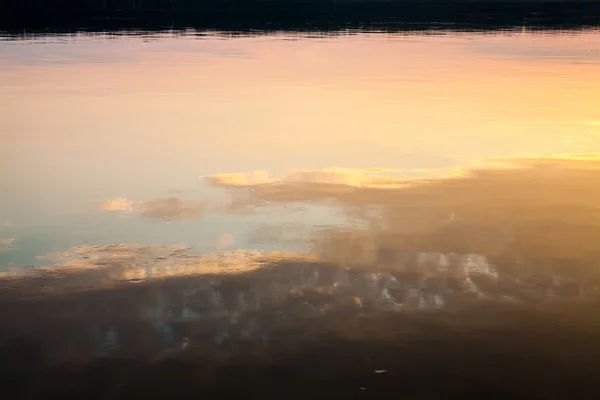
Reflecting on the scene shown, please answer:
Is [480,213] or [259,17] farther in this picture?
[259,17]

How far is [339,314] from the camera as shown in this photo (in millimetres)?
7746

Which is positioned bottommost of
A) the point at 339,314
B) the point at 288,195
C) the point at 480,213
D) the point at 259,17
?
the point at 339,314

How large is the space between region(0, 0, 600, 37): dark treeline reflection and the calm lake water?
25.6m

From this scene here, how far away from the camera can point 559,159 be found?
46.2 feet

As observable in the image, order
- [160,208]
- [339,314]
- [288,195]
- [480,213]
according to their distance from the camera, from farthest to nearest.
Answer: [288,195]
[160,208]
[480,213]
[339,314]

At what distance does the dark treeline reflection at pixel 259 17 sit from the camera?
49.9 m

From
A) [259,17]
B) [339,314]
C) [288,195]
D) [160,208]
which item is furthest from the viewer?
[259,17]

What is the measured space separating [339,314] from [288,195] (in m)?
4.15

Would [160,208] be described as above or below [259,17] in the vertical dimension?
below

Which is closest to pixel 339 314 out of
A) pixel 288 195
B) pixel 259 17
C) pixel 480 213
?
pixel 480 213

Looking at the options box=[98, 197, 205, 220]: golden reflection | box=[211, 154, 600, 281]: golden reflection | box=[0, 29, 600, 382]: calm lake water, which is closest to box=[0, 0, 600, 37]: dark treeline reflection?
box=[0, 29, 600, 382]: calm lake water

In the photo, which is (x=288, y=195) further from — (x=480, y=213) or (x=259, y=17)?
(x=259, y=17)

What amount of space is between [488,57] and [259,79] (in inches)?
436

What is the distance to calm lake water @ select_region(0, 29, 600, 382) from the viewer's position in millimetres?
8320
